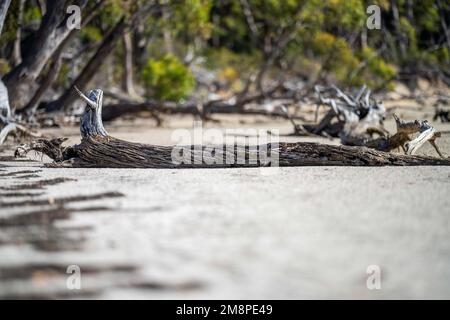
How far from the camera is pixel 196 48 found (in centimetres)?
3288

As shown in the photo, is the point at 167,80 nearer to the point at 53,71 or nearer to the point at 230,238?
the point at 53,71

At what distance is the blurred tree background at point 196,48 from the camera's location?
17.2m

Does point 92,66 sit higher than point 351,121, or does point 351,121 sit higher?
point 92,66

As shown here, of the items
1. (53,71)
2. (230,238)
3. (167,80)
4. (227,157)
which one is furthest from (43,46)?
(230,238)

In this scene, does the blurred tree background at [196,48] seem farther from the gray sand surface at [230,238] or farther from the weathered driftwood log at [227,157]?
the gray sand surface at [230,238]

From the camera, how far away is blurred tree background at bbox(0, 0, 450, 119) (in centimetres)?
1717

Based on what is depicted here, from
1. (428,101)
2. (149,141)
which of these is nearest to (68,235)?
(149,141)

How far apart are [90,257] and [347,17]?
2327 centimetres

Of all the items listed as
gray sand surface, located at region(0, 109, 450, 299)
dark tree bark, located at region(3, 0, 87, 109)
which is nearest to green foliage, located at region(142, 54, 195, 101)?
dark tree bark, located at region(3, 0, 87, 109)

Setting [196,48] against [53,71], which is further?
[196,48]

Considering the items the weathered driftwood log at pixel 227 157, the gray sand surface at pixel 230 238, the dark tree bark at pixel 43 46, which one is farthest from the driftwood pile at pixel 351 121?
the dark tree bark at pixel 43 46

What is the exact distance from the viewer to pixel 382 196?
7246mm

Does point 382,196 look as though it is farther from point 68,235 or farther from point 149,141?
point 149,141
